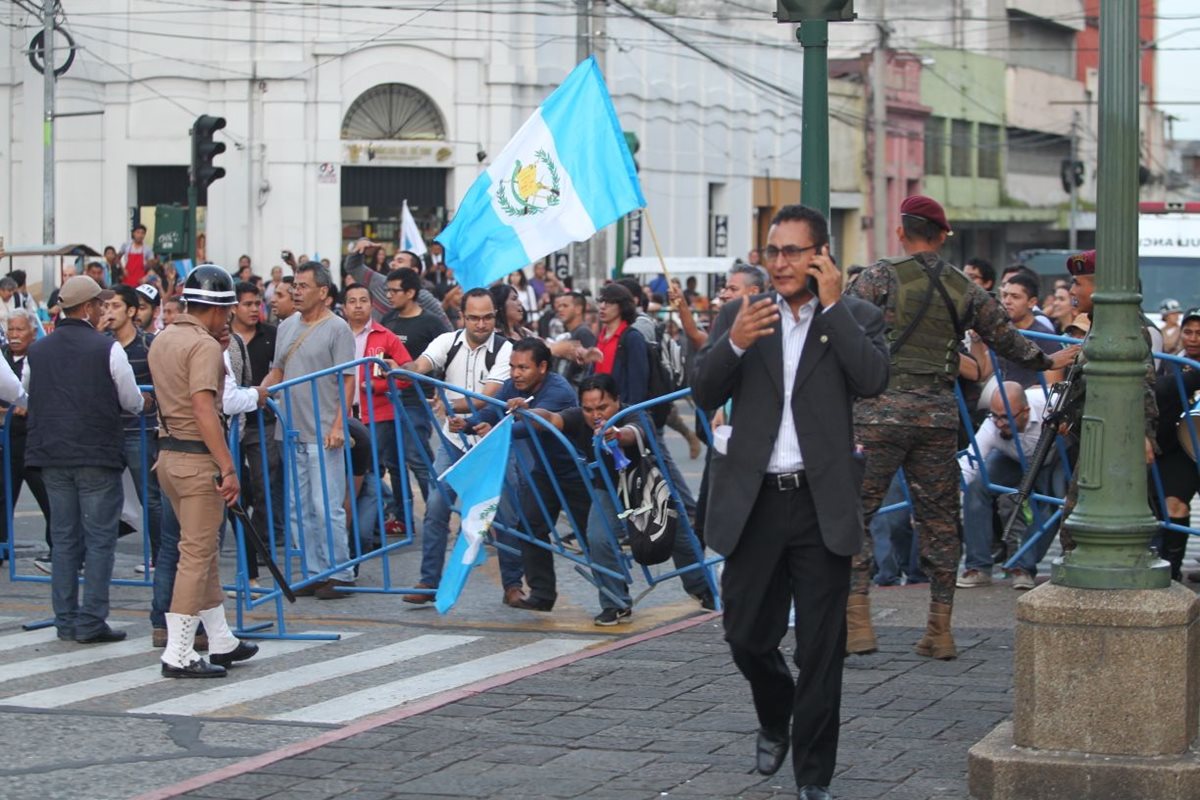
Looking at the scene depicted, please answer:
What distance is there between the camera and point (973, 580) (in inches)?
430

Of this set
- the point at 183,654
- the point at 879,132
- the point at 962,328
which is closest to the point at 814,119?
the point at 962,328

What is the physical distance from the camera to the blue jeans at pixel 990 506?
35.5ft

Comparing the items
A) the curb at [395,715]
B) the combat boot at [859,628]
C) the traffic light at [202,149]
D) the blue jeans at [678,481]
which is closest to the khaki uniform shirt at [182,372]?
the curb at [395,715]

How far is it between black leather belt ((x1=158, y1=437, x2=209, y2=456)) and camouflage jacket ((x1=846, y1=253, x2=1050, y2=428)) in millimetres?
2908

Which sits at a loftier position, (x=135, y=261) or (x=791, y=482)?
(x=135, y=261)

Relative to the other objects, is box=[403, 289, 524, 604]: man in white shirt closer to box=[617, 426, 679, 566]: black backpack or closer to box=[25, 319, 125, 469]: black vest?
box=[617, 426, 679, 566]: black backpack

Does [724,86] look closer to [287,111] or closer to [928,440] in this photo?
[287,111]

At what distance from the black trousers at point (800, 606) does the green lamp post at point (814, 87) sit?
9.96 ft

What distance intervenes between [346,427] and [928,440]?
346 cm

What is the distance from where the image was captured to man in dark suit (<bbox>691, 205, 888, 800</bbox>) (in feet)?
20.0

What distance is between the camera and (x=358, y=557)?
1039cm

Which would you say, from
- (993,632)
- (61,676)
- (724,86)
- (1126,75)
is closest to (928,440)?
(993,632)

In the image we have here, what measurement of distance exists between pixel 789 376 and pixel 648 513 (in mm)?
3370

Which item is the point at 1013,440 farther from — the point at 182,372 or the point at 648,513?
the point at 182,372
